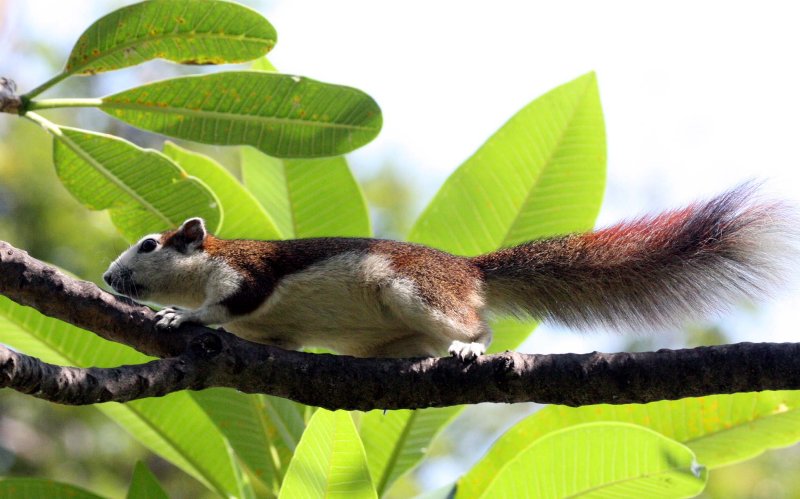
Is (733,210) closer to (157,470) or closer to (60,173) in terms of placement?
(60,173)

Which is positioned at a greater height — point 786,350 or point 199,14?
point 199,14

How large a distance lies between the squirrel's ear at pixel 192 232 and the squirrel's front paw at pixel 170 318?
606 mm

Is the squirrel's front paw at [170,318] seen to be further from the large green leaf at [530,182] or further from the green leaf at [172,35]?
the large green leaf at [530,182]

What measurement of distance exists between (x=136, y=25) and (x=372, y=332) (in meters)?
1.29

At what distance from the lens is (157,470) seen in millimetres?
7152

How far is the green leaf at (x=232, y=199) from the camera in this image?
3416 mm

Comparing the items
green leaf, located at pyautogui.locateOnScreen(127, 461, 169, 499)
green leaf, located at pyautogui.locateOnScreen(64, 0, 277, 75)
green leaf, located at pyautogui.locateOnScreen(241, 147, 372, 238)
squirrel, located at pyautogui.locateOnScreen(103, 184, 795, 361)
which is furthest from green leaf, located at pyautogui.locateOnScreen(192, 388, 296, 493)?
green leaf, located at pyautogui.locateOnScreen(64, 0, 277, 75)

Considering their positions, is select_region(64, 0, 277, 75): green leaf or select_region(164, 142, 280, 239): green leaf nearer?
select_region(64, 0, 277, 75): green leaf

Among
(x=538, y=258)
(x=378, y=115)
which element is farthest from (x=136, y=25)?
(x=538, y=258)

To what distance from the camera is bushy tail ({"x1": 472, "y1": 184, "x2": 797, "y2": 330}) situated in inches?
109

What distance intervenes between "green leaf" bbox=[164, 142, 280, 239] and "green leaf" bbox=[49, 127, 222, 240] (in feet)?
1.06

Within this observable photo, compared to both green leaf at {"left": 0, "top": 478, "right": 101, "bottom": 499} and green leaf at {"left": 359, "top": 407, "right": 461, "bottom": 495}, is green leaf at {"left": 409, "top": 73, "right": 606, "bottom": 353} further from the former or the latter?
green leaf at {"left": 0, "top": 478, "right": 101, "bottom": 499}

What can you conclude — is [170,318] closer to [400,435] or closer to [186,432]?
[186,432]

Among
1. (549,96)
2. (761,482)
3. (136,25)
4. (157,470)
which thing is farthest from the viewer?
(157,470)
